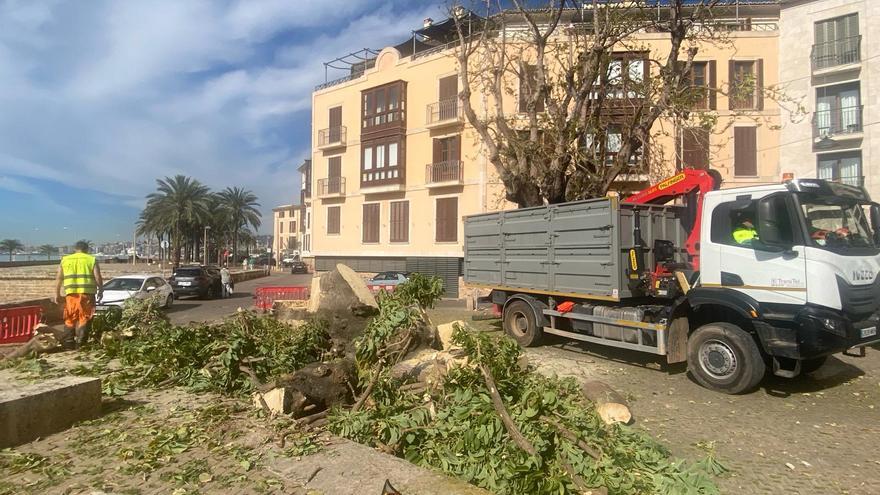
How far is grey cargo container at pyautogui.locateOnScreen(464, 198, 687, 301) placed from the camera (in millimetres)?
7832

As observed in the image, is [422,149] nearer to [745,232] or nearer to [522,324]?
[522,324]

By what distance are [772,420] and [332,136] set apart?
1120 inches

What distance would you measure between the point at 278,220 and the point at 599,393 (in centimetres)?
10948

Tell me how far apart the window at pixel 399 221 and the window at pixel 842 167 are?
63.5 ft

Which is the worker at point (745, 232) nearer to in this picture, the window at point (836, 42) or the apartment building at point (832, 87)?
the apartment building at point (832, 87)

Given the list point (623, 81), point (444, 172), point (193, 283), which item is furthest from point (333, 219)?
point (623, 81)

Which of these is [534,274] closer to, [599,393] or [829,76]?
[599,393]

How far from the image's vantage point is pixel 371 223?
95.0 feet

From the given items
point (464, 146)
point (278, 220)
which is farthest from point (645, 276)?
Answer: point (278, 220)

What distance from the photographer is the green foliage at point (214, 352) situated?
5.79 metres

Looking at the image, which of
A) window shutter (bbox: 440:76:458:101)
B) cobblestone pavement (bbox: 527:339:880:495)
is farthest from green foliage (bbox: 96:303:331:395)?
window shutter (bbox: 440:76:458:101)

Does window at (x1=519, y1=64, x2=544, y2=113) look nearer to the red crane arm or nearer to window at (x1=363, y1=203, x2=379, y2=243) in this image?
the red crane arm

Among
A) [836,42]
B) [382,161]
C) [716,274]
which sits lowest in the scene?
[716,274]

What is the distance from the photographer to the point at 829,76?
869 inches
